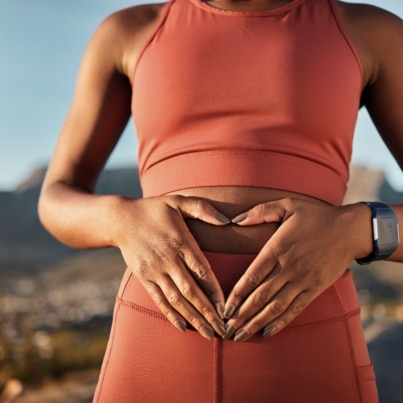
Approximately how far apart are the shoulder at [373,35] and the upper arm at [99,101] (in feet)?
1.88

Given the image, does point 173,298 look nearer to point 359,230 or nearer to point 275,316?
point 275,316

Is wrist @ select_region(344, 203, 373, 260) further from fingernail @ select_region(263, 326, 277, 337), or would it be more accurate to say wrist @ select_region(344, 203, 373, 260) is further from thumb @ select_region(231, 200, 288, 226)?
fingernail @ select_region(263, 326, 277, 337)

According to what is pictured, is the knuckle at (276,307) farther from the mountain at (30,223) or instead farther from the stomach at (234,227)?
the mountain at (30,223)

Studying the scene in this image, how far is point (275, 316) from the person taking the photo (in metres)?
1.59

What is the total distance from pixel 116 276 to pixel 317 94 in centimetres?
3455

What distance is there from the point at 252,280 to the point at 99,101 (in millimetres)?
834

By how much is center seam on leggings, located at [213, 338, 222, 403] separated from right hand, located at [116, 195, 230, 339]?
34 mm

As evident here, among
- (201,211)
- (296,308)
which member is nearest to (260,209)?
(201,211)

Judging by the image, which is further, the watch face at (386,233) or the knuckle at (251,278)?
the watch face at (386,233)

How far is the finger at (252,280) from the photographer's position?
1587 millimetres

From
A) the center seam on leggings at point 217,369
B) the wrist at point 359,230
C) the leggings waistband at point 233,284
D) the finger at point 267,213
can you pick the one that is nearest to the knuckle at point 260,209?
the finger at point 267,213

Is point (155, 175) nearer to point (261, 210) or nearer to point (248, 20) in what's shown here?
point (261, 210)

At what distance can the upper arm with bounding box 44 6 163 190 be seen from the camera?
2.01 meters

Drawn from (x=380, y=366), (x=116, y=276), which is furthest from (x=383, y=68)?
(x=116, y=276)
